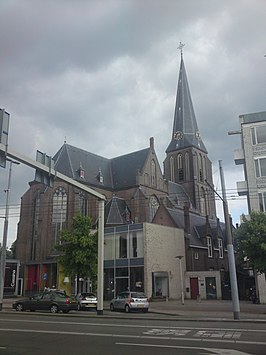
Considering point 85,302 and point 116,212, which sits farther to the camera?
point 116,212

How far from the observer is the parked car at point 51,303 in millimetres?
23922

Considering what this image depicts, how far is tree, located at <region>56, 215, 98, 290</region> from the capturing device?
31953mm

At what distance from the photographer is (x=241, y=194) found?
32.6 meters

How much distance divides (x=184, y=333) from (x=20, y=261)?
45.9 m

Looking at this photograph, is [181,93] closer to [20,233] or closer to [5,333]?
[20,233]

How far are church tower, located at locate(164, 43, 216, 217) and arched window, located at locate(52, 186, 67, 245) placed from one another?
104ft

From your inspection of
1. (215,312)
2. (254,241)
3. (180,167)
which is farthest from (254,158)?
(180,167)

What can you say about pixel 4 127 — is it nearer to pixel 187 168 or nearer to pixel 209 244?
pixel 209 244

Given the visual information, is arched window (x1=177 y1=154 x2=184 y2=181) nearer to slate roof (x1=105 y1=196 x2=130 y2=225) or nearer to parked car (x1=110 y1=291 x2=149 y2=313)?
slate roof (x1=105 y1=196 x2=130 y2=225)

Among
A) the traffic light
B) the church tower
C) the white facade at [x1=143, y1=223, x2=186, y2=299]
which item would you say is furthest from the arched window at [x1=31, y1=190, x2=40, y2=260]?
the traffic light

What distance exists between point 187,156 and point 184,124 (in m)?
7.39

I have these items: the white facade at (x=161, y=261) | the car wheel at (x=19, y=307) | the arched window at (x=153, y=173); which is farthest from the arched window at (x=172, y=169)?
the car wheel at (x=19, y=307)

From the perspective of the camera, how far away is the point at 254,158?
31.8 meters

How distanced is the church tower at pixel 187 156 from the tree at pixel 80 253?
1885 inches
